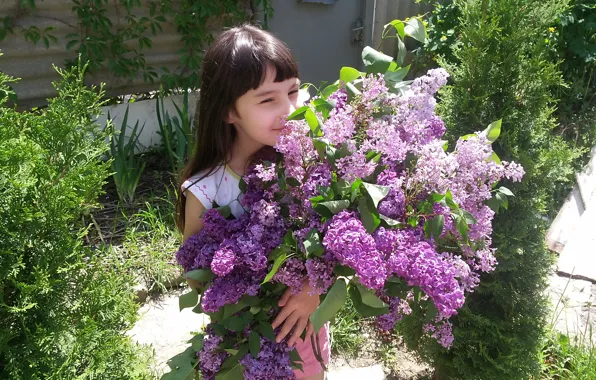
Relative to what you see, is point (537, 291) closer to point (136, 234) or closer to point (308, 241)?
point (308, 241)

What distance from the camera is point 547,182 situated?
1.97 metres

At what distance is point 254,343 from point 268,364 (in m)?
0.06

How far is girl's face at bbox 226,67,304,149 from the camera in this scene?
1.41m

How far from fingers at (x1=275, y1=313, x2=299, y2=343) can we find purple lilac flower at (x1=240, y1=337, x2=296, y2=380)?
44mm

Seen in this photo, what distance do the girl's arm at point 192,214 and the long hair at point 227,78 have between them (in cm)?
6

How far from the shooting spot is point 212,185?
5.02ft

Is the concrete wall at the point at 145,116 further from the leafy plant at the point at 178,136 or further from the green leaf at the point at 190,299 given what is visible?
the green leaf at the point at 190,299

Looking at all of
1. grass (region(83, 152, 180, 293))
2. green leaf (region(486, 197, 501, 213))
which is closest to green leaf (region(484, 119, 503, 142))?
green leaf (region(486, 197, 501, 213))

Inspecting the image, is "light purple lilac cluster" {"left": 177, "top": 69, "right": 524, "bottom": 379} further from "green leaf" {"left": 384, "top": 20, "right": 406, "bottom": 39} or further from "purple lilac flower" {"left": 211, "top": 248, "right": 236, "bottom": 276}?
"green leaf" {"left": 384, "top": 20, "right": 406, "bottom": 39}

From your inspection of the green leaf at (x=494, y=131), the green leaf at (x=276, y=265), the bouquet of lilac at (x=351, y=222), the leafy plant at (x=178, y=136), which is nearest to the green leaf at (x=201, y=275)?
the bouquet of lilac at (x=351, y=222)

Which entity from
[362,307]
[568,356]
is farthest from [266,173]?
[568,356]

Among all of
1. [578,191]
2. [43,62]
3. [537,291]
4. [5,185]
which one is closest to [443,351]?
[537,291]

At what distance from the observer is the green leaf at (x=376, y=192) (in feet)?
3.34

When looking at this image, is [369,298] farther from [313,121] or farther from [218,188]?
[218,188]
